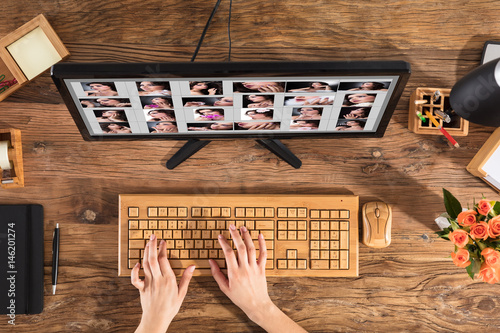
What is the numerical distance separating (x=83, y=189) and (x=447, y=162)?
43.8 inches

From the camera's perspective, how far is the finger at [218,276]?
39.3 inches

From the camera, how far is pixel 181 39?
3.46 feet

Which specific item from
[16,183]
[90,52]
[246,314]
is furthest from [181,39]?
[246,314]

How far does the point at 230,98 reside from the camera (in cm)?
79

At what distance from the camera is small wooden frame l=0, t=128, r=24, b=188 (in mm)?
1023

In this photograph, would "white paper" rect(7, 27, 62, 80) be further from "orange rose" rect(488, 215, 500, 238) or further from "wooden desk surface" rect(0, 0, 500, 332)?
"orange rose" rect(488, 215, 500, 238)

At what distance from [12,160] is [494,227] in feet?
4.24

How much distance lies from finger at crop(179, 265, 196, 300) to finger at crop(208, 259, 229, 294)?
5 centimetres

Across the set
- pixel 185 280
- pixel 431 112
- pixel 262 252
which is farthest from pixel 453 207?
pixel 185 280

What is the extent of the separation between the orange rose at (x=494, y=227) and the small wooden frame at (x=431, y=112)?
0.30 metres

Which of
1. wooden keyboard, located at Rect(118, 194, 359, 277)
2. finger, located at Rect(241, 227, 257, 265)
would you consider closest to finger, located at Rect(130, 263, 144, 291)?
wooden keyboard, located at Rect(118, 194, 359, 277)

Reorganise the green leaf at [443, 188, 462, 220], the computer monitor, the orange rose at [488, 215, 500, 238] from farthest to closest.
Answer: the green leaf at [443, 188, 462, 220], the orange rose at [488, 215, 500, 238], the computer monitor

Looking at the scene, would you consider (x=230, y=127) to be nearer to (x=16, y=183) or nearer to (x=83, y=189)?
(x=83, y=189)

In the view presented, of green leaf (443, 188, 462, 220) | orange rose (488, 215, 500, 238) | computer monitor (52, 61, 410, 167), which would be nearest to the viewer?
computer monitor (52, 61, 410, 167)
